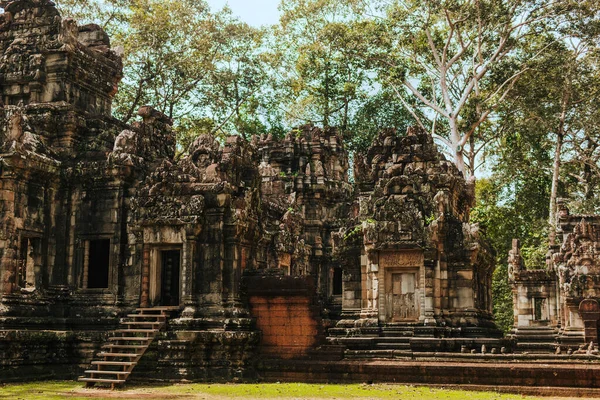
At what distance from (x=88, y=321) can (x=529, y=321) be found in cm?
2243

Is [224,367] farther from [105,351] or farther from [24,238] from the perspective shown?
[24,238]

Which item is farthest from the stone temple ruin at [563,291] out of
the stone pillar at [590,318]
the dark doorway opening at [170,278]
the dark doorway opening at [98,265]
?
the dark doorway opening at [98,265]

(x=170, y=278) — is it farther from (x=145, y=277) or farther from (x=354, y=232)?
(x=354, y=232)

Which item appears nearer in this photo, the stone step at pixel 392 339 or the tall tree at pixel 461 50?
the stone step at pixel 392 339

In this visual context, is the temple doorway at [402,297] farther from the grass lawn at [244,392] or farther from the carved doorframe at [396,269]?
Result: the grass lawn at [244,392]

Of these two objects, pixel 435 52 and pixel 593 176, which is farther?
pixel 593 176

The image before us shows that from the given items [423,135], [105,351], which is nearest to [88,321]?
[105,351]

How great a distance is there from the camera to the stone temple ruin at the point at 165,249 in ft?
55.7

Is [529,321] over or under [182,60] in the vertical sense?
under

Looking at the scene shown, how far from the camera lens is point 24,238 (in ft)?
61.1

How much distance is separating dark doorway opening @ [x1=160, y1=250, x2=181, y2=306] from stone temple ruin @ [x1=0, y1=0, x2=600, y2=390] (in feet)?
0.10

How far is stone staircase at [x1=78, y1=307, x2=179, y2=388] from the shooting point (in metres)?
15.5

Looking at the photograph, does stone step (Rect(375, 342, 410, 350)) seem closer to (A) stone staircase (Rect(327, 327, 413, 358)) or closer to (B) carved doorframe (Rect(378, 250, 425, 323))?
(A) stone staircase (Rect(327, 327, 413, 358))

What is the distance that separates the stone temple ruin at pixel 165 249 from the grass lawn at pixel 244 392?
760 mm
